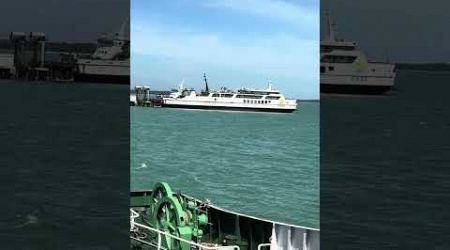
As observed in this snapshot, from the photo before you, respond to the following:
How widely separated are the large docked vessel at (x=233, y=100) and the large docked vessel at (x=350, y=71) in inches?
122

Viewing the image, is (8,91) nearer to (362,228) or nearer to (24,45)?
(24,45)

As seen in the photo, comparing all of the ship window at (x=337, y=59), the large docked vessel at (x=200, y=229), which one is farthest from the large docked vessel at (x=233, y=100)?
the large docked vessel at (x=200, y=229)

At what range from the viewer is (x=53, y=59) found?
6.70 metres

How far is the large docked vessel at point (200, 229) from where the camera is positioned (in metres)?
4.61

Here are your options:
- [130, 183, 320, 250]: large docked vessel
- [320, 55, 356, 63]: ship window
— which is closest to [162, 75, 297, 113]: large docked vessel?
[320, 55, 356, 63]: ship window

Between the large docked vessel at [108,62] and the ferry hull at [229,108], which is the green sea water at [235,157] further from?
the large docked vessel at [108,62]

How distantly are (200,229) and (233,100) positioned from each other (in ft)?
22.6

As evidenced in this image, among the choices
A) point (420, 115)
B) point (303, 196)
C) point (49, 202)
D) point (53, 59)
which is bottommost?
point (303, 196)

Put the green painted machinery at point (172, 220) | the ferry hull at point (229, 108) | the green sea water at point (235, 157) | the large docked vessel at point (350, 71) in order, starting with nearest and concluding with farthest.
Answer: the green painted machinery at point (172, 220), the large docked vessel at point (350, 71), the green sea water at point (235, 157), the ferry hull at point (229, 108)

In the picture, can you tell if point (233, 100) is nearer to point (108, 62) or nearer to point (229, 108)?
point (229, 108)

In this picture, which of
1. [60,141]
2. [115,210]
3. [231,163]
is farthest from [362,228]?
[231,163]

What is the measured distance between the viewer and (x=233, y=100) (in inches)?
453

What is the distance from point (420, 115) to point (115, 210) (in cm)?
443

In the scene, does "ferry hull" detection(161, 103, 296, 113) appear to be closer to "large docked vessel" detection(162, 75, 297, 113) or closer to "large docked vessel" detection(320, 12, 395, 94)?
"large docked vessel" detection(162, 75, 297, 113)
